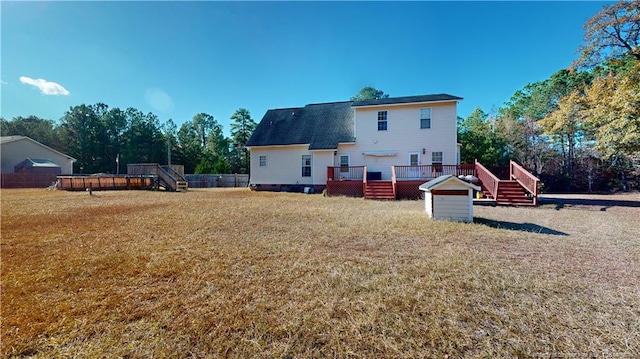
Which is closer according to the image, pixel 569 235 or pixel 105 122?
pixel 569 235

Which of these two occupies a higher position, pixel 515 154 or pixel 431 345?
pixel 515 154

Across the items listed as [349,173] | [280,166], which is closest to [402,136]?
[349,173]

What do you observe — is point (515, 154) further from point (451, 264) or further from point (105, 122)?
point (105, 122)

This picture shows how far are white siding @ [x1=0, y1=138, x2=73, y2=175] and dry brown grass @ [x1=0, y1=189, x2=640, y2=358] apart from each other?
33746 mm

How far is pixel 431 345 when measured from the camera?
6.28 feet

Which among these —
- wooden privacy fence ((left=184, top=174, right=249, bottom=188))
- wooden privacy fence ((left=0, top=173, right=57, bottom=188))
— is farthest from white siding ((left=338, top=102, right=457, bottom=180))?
wooden privacy fence ((left=0, top=173, right=57, bottom=188))

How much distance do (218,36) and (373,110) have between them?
1021 cm

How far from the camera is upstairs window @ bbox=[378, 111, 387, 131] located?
608 inches

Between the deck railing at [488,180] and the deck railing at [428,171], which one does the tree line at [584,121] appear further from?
the deck railing at [428,171]

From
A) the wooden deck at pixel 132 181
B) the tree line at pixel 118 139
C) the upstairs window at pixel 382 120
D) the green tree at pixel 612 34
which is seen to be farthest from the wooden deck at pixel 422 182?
the tree line at pixel 118 139

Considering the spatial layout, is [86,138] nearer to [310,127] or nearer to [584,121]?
[310,127]

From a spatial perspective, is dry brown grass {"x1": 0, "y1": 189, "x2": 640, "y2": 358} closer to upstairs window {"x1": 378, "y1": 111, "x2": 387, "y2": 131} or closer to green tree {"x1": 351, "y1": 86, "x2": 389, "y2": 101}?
upstairs window {"x1": 378, "y1": 111, "x2": 387, "y2": 131}

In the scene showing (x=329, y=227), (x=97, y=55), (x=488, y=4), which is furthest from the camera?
(x=97, y=55)

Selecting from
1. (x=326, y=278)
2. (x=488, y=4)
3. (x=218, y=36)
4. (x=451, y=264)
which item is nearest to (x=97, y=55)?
(x=218, y=36)
